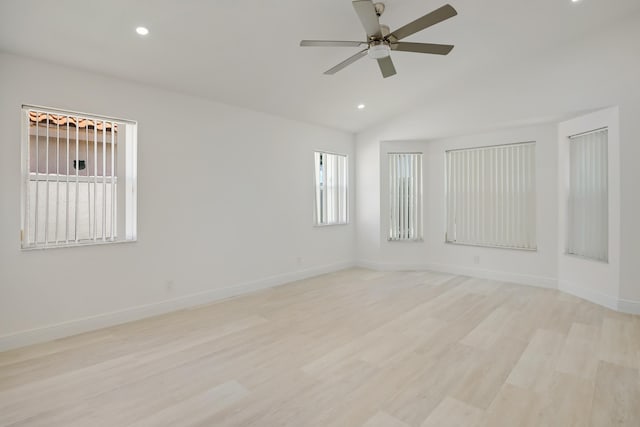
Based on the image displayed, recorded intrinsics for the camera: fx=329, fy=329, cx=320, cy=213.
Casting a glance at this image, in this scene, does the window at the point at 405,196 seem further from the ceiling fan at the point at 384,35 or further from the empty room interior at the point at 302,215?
the ceiling fan at the point at 384,35

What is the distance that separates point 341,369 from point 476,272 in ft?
12.9

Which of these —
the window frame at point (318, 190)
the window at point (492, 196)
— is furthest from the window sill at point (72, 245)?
the window at point (492, 196)

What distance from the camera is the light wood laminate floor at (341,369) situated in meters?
2.04

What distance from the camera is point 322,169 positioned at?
19.7 feet

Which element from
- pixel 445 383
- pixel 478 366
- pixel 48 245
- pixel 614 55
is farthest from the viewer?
pixel 614 55

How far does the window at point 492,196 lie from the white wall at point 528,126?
0.50 ft

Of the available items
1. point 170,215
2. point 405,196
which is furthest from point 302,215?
point 170,215

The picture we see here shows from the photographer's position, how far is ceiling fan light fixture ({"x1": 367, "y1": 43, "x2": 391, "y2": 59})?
2.77 m

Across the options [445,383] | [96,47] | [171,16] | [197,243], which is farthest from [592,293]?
[96,47]

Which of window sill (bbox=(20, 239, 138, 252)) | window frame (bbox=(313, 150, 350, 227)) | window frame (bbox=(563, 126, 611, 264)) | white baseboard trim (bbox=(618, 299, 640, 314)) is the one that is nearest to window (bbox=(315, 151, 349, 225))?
window frame (bbox=(313, 150, 350, 227))

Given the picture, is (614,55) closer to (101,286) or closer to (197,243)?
(197,243)

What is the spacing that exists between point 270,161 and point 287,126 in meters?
0.70

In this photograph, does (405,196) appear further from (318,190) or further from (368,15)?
(368,15)

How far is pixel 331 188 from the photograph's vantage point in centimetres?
621
